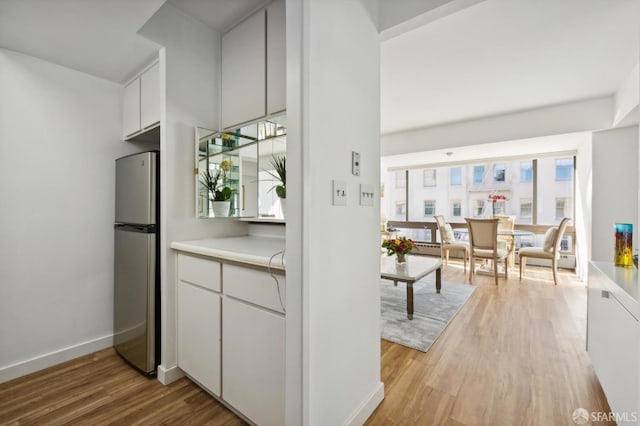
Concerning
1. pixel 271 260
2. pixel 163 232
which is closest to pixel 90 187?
pixel 163 232

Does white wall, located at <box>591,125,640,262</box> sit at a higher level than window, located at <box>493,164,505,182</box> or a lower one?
lower

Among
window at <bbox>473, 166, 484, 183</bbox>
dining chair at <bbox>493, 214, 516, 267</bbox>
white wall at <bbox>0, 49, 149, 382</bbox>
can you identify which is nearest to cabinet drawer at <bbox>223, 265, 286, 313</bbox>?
white wall at <bbox>0, 49, 149, 382</bbox>

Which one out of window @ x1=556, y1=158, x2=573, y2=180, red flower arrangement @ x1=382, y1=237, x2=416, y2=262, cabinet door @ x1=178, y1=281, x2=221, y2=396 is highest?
window @ x1=556, y1=158, x2=573, y2=180

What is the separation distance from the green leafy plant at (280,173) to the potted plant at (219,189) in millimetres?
406

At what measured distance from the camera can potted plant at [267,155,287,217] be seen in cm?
175

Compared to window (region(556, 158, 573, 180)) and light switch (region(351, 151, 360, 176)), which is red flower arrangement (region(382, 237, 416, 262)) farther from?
window (region(556, 158, 573, 180))

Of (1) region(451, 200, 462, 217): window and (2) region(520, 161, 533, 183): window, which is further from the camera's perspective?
(1) region(451, 200, 462, 217): window

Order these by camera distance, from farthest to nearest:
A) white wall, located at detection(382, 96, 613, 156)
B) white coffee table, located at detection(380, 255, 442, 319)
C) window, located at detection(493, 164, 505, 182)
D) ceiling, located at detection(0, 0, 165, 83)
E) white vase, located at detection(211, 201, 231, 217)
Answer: window, located at detection(493, 164, 505, 182)
white wall, located at detection(382, 96, 613, 156)
white coffee table, located at detection(380, 255, 442, 319)
white vase, located at detection(211, 201, 231, 217)
ceiling, located at detection(0, 0, 165, 83)

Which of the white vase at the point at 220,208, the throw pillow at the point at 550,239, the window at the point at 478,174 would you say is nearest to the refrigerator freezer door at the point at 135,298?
the white vase at the point at 220,208

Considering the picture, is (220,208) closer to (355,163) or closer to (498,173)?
(355,163)

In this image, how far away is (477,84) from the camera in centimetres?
320

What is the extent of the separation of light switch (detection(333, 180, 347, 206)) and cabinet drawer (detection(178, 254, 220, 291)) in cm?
78

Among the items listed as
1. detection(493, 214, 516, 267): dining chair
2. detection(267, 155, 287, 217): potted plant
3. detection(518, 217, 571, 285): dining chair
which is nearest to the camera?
detection(267, 155, 287, 217): potted plant

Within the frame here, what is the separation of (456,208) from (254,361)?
267 inches
